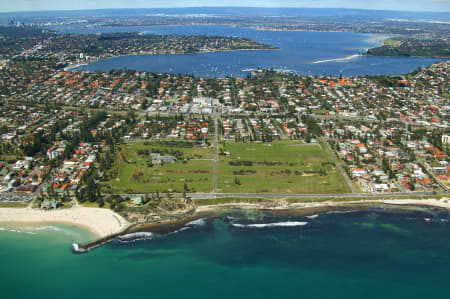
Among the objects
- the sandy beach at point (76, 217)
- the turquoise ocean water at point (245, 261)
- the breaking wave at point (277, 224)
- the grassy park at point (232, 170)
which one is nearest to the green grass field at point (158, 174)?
the grassy park at point (232, 170)

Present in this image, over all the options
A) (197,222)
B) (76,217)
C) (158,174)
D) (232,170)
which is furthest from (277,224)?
(76,217)

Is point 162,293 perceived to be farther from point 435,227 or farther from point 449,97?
point 449,97

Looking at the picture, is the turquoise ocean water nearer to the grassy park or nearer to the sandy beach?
the sandy beach

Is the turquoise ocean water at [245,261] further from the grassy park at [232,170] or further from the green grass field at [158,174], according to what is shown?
the green grass field at [158,174]

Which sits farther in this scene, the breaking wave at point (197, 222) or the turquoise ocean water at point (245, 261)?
the breaking wave at point (197, 222)

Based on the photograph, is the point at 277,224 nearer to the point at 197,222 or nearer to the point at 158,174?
the point at 197,222
